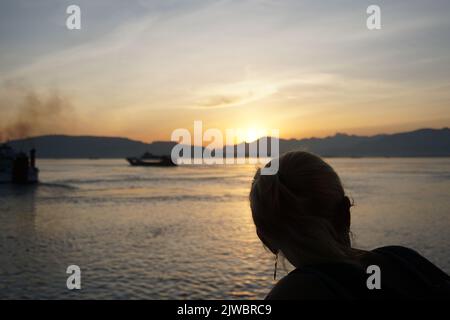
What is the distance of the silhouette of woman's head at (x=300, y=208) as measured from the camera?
188cm

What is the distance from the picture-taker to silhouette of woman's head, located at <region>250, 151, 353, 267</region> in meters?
1.88

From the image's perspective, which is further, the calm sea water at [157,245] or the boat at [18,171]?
the boat at [18,171]

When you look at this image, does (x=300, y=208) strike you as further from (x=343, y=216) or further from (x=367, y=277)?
(x=367, y=277)

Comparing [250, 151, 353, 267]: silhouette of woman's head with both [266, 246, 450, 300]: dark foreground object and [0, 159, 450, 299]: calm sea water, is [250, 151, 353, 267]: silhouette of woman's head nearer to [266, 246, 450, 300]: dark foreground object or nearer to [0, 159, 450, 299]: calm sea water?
[266, 246, 450, 300]: dark foreground object

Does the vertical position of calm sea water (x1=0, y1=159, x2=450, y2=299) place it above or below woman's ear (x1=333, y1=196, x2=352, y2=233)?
below

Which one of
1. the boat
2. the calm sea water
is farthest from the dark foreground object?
the boat

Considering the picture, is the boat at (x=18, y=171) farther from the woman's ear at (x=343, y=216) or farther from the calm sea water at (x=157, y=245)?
the woman's ear at (x=343, y=216)

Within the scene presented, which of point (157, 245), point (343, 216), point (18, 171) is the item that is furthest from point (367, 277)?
point (18, 171)

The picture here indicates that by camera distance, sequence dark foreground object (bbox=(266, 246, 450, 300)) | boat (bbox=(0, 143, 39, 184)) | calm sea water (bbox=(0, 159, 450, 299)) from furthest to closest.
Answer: boat (bbox=(0, 143, 39, 184)) < calm sea water (bbox=(0, 159, 450, 299)) < dark foreground object (bbox=(266, 246, 450, 300))

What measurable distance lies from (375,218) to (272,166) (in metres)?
24.8

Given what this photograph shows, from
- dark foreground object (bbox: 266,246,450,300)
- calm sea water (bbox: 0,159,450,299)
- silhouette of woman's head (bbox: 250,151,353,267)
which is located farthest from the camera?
calm sea water (bbox: 0,159,450,299)

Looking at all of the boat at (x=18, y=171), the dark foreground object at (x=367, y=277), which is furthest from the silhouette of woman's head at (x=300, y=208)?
the boat at (x=18, y=171)

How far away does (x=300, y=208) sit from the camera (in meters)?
1.89
